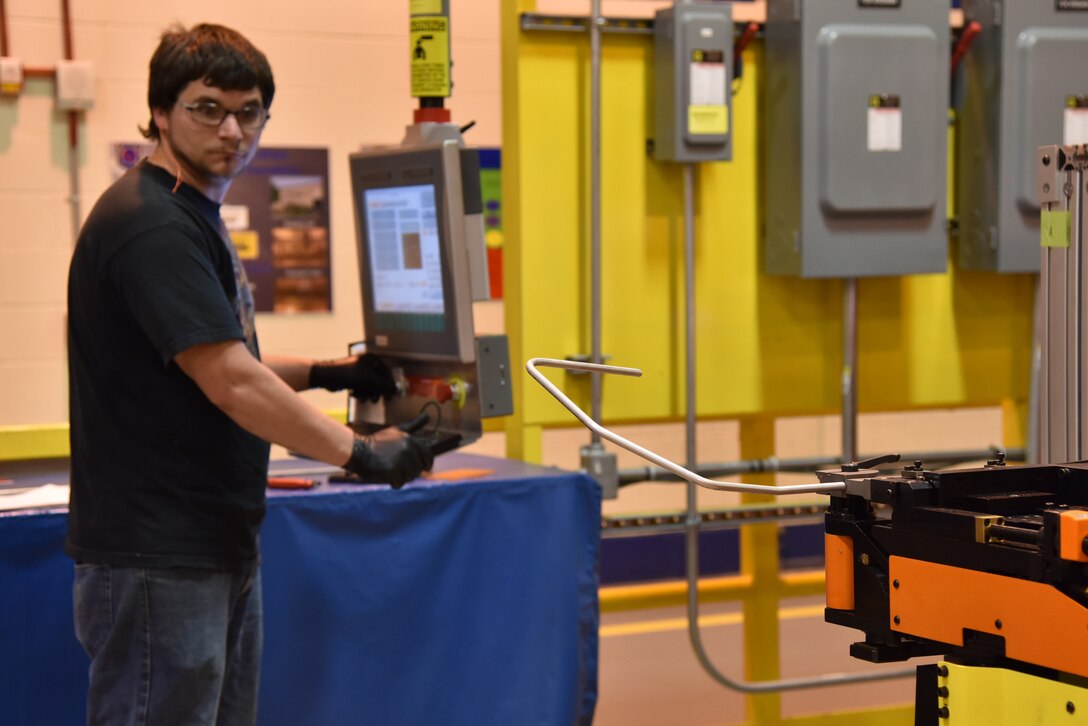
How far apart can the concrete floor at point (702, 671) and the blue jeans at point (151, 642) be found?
6.93ft

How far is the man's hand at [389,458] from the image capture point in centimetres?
234

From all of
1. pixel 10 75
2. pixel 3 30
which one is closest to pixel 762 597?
pixel 10 75

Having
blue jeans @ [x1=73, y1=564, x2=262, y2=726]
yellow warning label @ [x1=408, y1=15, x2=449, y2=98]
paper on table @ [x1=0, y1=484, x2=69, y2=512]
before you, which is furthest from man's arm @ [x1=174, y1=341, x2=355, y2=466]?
yellow warning label @ [x1=408, y1=15, x2=449, y2=98]

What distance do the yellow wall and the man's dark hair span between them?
102 cm

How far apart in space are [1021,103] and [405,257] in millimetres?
1575

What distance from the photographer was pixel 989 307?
3.47 m

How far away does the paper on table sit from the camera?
2537 millimetres

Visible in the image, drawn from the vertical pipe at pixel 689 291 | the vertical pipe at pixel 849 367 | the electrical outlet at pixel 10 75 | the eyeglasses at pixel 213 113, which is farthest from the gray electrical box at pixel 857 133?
the electrical outlet at pixel 10 75

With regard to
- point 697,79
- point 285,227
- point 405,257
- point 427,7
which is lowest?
point 405,257

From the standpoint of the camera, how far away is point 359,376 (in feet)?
9.32

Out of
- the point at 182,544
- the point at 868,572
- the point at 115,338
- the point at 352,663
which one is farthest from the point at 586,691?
the point at 868,572

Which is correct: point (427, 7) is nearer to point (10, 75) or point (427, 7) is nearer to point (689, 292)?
point (689, 292)

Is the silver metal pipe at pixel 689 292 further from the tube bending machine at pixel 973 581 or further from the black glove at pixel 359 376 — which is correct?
the tube bending machine at pixel 973 581

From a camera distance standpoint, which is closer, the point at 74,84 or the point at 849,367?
the point at 849,367
